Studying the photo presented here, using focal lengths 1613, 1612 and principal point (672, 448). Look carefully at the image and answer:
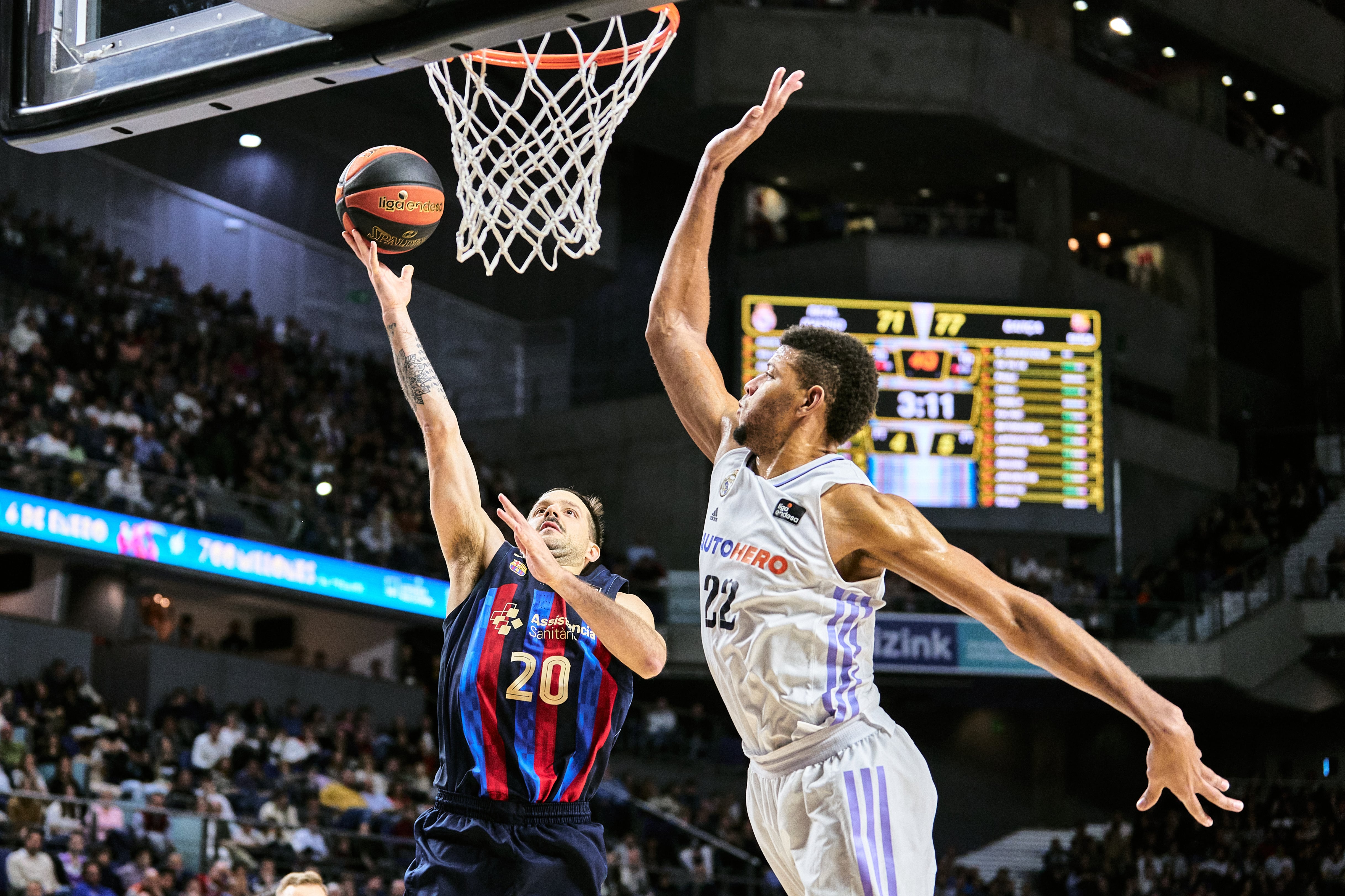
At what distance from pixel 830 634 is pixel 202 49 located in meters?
2.63

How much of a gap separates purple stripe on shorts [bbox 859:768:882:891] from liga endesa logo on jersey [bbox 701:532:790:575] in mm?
503

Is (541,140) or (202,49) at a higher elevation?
(541,140)

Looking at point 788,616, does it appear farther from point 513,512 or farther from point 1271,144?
point 1271,144

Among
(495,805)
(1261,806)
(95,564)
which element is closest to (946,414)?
(1261,806)

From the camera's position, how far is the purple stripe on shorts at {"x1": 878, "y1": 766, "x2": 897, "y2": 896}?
11.8 ft

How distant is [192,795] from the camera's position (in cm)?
1327

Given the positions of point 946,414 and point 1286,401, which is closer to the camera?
point 946,414

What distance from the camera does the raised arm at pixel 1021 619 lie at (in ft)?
11.0

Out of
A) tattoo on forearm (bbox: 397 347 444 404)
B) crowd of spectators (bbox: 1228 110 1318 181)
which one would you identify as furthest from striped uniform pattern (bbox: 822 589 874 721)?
crowd of spectators (bbox: 1228 110 1318 181)

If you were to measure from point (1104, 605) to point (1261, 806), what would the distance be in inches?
159

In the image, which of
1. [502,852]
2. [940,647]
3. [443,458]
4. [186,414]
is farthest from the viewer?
[940,647]

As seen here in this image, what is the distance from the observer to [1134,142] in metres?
25.2

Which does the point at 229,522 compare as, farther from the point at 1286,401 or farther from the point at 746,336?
the point at 1286,401

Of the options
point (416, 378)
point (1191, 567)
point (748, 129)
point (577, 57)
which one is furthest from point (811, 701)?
point (1191, 567)
